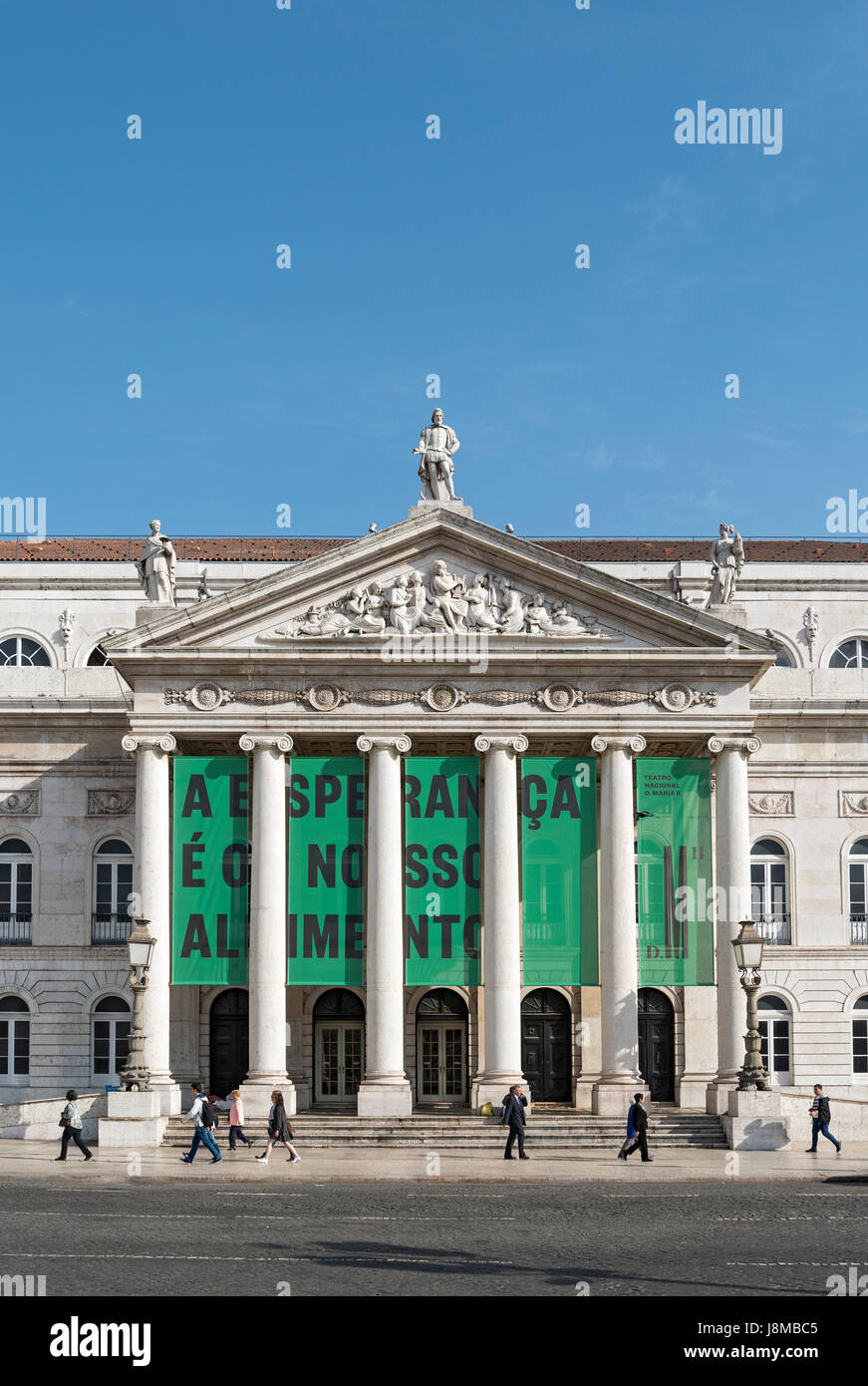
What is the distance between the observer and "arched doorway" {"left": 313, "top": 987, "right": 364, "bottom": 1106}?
4488cm

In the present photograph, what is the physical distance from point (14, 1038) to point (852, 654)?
2789 centimetres

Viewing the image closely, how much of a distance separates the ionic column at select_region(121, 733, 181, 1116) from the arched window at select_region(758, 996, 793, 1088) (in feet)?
55.2

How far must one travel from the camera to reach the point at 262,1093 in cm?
3919

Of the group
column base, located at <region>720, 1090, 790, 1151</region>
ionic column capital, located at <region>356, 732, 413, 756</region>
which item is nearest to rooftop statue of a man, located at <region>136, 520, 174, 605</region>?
ionic column capital, located at <region>356, 732, 413, 756</region>

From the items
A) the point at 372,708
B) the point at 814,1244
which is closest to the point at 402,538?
the point at 372,708

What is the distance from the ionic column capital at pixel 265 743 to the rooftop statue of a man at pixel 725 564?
1140 centimetres

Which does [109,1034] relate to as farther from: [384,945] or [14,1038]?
[384,945]

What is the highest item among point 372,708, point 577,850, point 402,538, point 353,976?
point 402,538

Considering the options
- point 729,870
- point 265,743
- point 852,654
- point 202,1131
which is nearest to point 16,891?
point 265,743

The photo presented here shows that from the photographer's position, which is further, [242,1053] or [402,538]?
[242,1053]

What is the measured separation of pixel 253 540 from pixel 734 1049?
24667 mm

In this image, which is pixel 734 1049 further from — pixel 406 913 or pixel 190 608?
pixel 190 608

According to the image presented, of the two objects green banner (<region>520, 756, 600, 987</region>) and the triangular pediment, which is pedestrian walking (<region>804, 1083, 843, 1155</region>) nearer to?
green banner (<region>520, 756, 600, 987</region>)

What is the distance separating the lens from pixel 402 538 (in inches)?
1613
